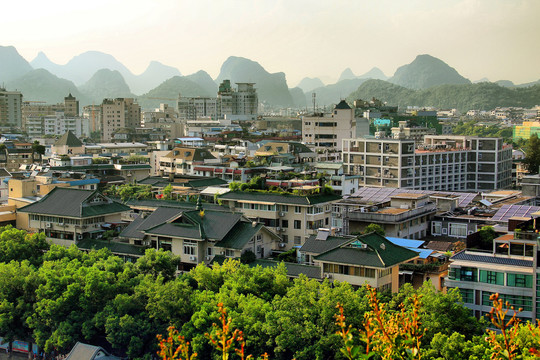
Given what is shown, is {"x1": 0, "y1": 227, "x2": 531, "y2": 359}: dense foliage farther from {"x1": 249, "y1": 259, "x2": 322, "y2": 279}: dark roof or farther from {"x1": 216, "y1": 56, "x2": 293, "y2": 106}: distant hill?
{"x1": 216, "y1": 56, "x2": 293, "y2": 106}: distant hill

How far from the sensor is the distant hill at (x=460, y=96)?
114188mm

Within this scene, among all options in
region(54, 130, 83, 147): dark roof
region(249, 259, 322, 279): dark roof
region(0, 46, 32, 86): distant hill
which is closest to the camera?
region(249, 259, 322, 279): dark roof

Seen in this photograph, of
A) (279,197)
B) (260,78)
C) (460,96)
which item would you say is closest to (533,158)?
(279,197)

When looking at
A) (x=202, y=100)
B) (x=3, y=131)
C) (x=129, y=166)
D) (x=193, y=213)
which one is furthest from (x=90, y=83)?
(x=193, y=213)

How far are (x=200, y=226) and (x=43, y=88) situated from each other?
406 ft

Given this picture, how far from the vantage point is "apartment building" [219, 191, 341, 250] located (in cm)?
→ 2009

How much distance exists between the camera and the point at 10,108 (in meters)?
71.8

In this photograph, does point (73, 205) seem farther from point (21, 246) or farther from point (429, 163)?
point (429, 163)

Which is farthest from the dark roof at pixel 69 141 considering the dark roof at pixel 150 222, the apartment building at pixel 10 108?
the apartment building at pixel 10 108

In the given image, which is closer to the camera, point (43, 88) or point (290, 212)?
point (290, 212)

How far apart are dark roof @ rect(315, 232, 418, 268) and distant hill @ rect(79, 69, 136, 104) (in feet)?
424

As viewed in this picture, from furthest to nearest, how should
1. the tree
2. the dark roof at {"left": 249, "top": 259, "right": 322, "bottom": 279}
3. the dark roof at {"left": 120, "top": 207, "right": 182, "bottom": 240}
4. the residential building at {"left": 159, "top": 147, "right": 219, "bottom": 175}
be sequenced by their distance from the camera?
the tree → the residential building at {"left": 159, "top": 147, "right": 219, "bottom": 175} → the dark roof at {"left": 120, "top": 207, "right": 182, "bottom": 240} → the dark roof at {"left": 249, "top": 259, "right": 322, "bottom": 279}

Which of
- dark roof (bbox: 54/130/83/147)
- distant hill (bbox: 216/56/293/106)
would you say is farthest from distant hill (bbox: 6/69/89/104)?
dark roof (bbox: 54/130/83/147)

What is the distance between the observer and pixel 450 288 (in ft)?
46.8
